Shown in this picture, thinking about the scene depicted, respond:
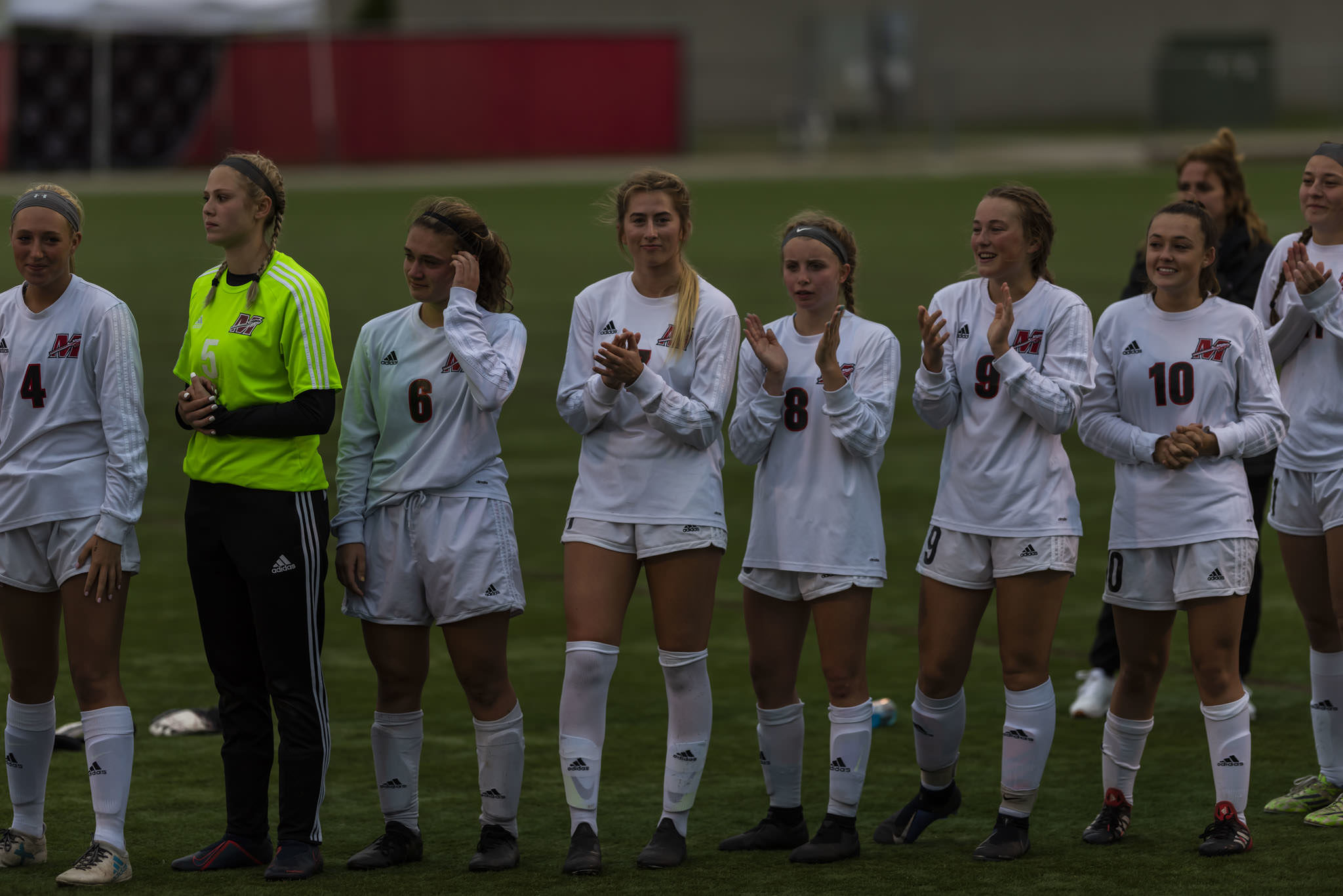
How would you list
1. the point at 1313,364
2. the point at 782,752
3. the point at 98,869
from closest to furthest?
the point at 98,869 < the point at 782,752 < the point at 1313,364

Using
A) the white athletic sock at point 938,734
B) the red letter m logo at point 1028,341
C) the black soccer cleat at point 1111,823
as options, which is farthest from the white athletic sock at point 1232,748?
the red letter m logo at point 1028,341

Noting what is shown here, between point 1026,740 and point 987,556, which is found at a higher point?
point 987,556

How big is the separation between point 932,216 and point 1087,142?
55.3 ft

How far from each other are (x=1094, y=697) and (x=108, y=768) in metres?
4.20

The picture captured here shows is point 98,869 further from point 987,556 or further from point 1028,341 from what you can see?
point 1028,341

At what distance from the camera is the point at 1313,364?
238 inches

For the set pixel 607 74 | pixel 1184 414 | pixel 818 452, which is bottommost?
pixel 818 452

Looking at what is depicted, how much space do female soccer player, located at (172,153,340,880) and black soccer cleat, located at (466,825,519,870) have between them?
1.65 feet

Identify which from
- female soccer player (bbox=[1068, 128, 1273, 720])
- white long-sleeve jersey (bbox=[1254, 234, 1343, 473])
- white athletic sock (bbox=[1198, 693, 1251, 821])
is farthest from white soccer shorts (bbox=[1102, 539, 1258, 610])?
female soccer player (bbox=[1068, 128, 1273, 720])

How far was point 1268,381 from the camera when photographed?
221 inches

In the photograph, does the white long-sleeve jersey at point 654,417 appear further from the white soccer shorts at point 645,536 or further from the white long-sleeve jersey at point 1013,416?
the white long-sleeve jersey at point 1013,416

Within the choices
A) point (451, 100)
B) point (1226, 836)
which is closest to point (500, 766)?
point (1226, 836)

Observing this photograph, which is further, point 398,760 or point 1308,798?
point 1308,798

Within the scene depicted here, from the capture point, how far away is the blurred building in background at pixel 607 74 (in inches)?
1411
